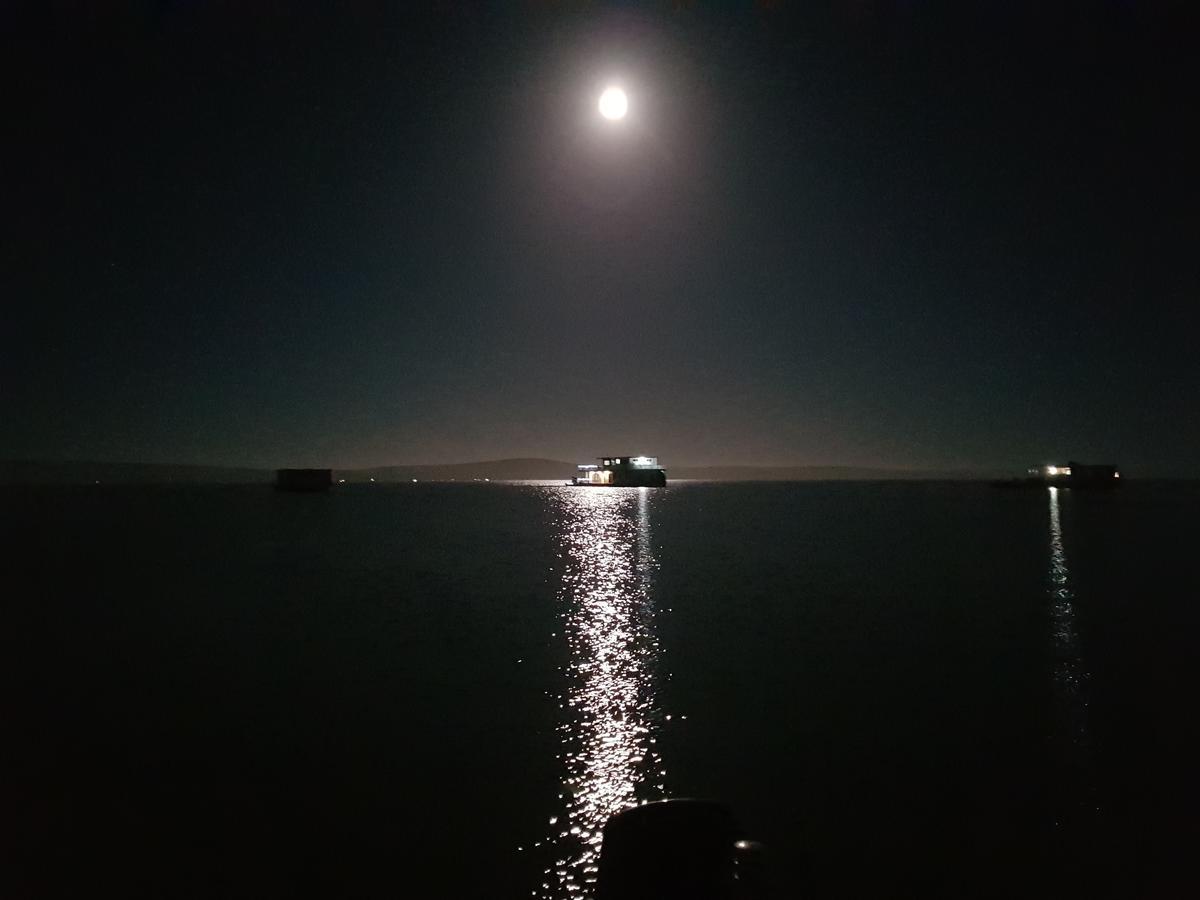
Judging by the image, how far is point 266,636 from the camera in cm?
2811

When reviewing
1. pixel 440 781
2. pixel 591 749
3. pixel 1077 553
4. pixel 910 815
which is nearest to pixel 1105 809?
pixel 910 815

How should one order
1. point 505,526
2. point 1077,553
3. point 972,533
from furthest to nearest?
point 505,526
point 972,533
point 1077,553

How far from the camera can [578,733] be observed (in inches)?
648

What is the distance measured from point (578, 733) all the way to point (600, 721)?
3.40ft

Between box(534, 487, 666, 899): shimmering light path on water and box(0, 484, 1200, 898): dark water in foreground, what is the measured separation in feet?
0.31

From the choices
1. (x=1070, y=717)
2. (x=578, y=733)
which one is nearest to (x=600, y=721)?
(x=578, y=733)

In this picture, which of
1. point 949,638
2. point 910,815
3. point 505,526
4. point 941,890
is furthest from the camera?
point 505,526

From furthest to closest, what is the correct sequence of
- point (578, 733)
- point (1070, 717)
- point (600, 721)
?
point (1070, 717)
point (600, 721)
point (578, 733)

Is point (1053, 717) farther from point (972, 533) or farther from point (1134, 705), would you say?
point (972, 533)

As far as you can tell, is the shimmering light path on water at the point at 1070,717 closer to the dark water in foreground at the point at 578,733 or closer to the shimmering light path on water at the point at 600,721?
the dark water in foreground at the point at 578,733

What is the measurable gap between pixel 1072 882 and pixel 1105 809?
3299mm

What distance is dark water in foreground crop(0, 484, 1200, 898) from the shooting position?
11383 millimetres

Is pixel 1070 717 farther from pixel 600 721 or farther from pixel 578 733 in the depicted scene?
pixel 578 733

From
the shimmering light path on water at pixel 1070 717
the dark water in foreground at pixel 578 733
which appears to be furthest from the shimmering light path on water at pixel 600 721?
the shimmering light path on water at pixel 1070 717
